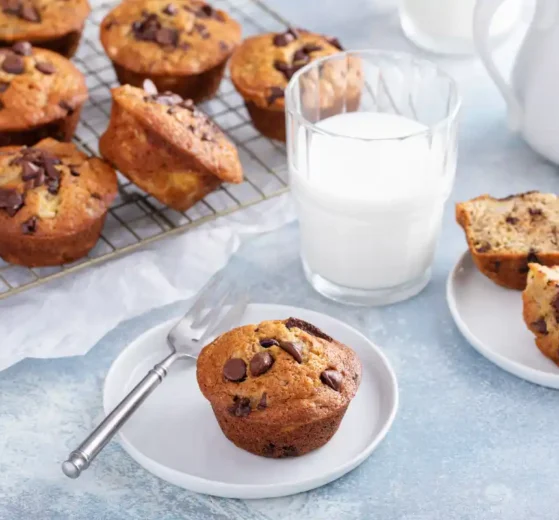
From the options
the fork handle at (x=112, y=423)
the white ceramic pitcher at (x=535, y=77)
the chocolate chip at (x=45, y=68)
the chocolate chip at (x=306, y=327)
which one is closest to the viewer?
the fork handle at (x=112, y=423)

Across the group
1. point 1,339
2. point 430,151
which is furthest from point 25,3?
point 430,151

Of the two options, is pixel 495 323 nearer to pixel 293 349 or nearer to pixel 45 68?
pixel 293 349

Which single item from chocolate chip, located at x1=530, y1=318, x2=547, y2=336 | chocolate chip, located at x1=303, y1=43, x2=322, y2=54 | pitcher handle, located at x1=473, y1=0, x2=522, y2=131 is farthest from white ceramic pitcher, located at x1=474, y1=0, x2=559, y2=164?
chocolate chip, located at x1=530, y1=318, x2=547, y2=336

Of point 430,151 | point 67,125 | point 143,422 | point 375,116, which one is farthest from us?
point 67,125

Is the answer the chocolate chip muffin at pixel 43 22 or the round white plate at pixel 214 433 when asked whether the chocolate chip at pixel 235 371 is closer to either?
the round white plate at pixel 214 433

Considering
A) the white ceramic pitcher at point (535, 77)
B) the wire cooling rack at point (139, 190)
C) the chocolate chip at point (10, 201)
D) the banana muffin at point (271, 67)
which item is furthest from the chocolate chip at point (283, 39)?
the chocolate chip at point (10, 201)

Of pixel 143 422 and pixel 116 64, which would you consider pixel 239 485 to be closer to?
pixel 143 422

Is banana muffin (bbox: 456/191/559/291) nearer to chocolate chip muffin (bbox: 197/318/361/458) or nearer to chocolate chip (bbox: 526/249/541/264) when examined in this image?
chocolate chip (bbox: 526/249/541/264)
